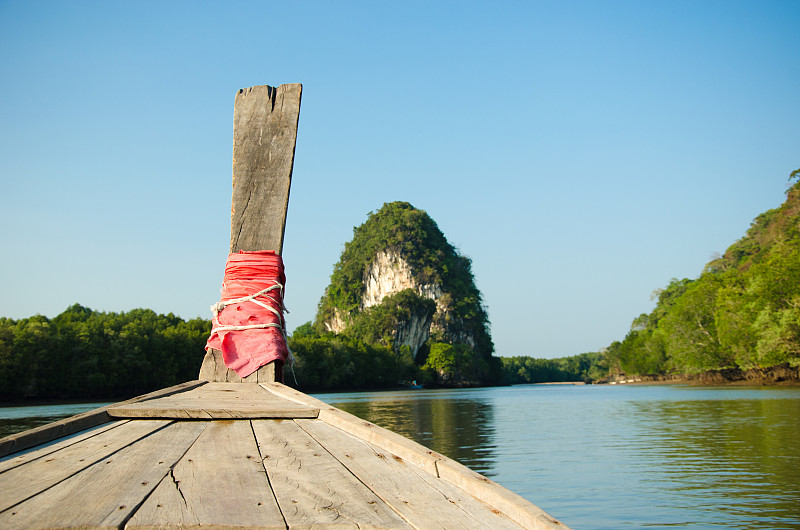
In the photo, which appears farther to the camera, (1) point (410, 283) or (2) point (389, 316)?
(1) point (410, 283)

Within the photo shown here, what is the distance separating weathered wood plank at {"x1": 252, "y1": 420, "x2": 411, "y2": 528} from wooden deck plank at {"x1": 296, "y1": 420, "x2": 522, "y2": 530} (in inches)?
1.1

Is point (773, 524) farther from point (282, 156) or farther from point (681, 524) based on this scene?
point (282, 156)

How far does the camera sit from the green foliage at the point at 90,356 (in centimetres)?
3319

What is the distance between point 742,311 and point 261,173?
3918 centimetres

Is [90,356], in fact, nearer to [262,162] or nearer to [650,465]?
[650,465]

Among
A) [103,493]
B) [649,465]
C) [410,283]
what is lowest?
[649,465]

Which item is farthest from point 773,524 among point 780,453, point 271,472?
point 271,472

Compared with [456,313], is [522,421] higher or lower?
lower

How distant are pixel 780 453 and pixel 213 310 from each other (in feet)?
33.5

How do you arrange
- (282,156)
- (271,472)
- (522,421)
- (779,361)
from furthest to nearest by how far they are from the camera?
(779,361)
(522,421)
(282,156)
(271,472)

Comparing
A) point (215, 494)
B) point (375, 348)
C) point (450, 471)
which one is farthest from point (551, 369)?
point (215, 494)

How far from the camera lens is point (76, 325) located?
38.2 meters

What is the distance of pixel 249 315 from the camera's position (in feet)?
9.12

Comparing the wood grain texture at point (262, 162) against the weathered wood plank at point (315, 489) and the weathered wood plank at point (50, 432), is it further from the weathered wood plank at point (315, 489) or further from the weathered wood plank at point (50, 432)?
the weathered wood plank at point (315, 489)
